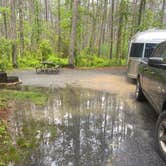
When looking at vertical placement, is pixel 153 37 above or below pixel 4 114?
above

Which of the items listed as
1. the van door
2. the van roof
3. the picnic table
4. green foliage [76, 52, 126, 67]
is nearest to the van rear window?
the van roof

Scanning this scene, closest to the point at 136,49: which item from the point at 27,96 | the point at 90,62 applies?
the point at 27,96

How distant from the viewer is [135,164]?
4.30 meters

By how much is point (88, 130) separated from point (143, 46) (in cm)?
744

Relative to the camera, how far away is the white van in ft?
38.7

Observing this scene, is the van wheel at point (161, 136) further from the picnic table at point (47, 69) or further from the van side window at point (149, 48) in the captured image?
the picnic table at point (47, 69)

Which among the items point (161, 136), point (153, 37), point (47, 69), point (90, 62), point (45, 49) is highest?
point (153, 37)

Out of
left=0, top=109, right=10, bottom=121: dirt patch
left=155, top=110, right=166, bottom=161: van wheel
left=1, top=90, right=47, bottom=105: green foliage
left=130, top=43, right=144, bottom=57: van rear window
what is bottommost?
left=1, top=90, right=47, bottom=105: green foliage

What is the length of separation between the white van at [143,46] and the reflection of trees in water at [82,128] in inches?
146

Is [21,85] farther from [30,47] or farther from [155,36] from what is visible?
[30,47]

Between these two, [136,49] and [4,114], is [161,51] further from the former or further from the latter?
[136,49]

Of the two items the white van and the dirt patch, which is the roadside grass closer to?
the dirt patch

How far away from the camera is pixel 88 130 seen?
5879 mm

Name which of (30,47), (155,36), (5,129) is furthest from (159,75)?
(30,47)
